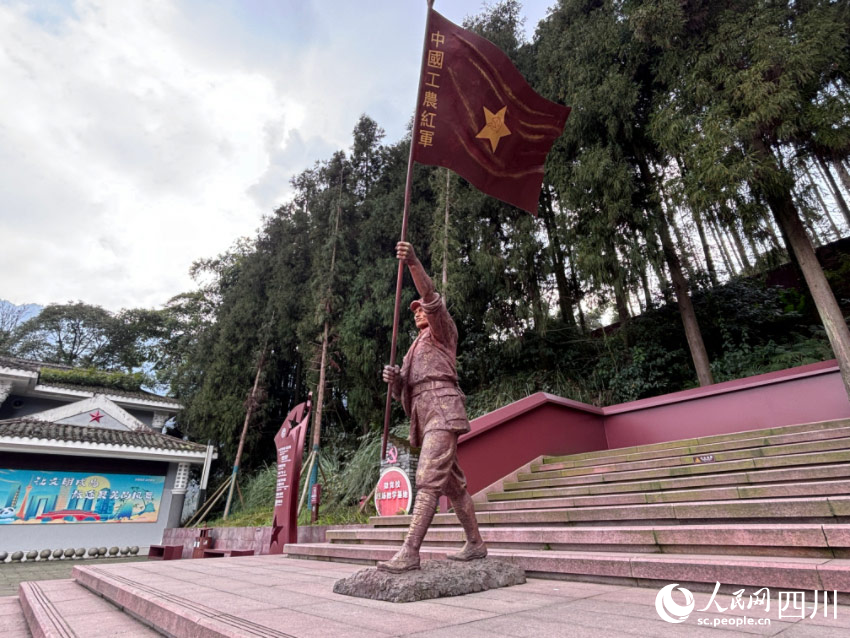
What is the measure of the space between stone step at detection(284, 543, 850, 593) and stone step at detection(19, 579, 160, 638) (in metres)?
2.03

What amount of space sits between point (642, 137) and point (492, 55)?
6.49 meters

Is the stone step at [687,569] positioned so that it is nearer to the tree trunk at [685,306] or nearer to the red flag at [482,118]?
the red flag at [482,118]

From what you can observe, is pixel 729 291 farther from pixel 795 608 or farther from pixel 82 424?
pixel 82 424

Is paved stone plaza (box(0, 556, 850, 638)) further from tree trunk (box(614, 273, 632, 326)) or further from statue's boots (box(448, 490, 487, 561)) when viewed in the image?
tree trunk (box(614, 273, 632, 326))

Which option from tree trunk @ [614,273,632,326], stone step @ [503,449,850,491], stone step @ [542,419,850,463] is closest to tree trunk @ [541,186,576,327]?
tree trunk @ [614,273,632,326]

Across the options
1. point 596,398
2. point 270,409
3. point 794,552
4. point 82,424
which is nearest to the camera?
point 794,552

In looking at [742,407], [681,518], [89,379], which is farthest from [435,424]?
[89,379]

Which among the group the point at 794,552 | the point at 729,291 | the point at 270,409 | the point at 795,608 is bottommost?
the point at 795,608

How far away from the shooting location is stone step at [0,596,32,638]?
8.27 feet

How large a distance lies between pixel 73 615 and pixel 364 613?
175 centimetres

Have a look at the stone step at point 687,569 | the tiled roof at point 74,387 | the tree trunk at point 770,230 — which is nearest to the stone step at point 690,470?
the stone step at point 687,569

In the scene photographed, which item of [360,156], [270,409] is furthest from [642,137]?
[270,409]

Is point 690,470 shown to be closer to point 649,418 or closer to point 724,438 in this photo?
point 724,438

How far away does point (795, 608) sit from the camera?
6.39 feet
